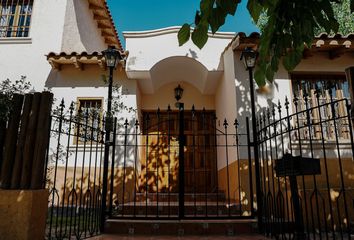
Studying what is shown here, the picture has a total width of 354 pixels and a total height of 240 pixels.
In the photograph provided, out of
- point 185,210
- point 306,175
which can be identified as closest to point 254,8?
point 306,175

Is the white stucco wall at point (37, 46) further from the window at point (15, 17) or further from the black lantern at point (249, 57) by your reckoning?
the black lantern at point (249, 57)

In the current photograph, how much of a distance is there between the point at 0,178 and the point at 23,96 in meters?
1.10

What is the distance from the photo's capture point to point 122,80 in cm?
817

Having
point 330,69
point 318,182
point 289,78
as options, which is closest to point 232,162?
point 318,182

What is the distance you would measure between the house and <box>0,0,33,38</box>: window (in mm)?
38

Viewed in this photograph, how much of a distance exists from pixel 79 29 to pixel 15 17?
2.04m

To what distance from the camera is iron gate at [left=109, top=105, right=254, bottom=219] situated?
17.7 ft

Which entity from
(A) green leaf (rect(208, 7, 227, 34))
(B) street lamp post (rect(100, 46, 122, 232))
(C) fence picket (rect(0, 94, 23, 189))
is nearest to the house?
(B) street lamp post (rect(100, 46, 122, 232))

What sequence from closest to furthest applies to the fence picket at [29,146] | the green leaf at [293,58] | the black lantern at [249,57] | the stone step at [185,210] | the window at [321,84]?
1. the green leaf at [293,58]
2. the fence picket at [29,146]
3. the black lantern at [249,57]
4. the stone step at [185,210]
5. the window at [321,84]

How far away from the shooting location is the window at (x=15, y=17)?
902cm

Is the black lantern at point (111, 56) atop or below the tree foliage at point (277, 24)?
atop

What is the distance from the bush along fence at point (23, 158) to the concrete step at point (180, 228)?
182cm

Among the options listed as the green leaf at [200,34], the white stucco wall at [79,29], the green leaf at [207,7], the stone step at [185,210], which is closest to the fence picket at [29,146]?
the stone step at [185,210]

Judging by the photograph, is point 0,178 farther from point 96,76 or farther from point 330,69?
point 330,69
